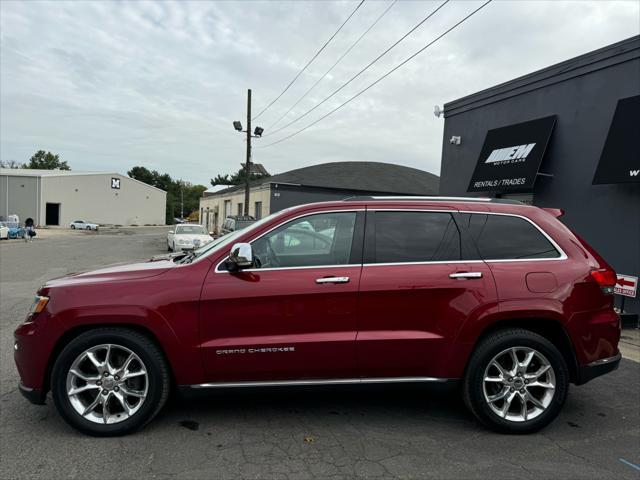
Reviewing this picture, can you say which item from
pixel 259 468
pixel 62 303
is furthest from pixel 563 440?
pixel 62 303

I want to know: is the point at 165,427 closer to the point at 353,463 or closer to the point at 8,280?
the point at 353,463

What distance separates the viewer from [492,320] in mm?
3512

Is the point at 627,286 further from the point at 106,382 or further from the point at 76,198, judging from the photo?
the point at 76,198

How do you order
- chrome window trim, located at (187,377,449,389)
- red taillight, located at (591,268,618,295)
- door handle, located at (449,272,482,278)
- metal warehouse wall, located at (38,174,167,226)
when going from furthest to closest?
metal warehouse wall, located at (38,174,167,226) < red taillight, located at (591,268,618,295) < door handle, located at (449,272,482,278) < chrome window trim, located at (187,377,449,389)

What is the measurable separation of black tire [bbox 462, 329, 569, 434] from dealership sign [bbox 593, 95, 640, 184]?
569cm

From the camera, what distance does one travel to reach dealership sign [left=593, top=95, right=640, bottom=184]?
25.7 ft

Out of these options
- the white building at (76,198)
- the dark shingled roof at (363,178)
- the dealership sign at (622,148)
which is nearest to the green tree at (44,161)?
the white building at (76,198)

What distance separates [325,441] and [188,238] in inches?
691

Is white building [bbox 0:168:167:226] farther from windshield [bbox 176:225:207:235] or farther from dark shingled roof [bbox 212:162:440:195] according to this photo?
windshield [bbox 176:225:207:235]

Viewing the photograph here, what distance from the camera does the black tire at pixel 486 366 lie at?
3.52 m

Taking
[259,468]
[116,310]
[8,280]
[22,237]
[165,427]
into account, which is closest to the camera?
[259,468]

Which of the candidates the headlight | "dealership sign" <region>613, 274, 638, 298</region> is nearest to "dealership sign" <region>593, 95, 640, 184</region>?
"dealership sign" <region>613, 274, 638, 298</region>

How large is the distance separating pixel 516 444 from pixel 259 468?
192 centimetres

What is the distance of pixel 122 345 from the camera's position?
11.1 ft
